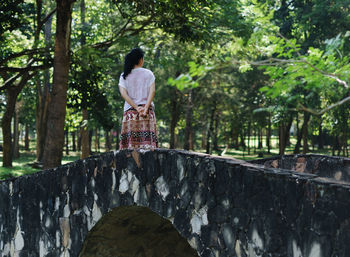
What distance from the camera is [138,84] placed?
5332mm

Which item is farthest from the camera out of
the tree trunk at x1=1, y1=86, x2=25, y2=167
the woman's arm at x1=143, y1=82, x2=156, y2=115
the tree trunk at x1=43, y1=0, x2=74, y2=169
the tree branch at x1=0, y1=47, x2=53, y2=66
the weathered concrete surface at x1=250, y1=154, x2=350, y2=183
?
the tree trunk at x1=1, y1=86, x2=25, y2=167

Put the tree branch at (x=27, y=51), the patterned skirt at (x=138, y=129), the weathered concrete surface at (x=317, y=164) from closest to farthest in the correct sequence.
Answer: the patterned skirt at (x=138, y=129) < the weathered concrete surface at (x=317, y=164) < the tree branch at (x=27, y=51)

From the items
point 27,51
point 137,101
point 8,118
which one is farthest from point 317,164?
point 8,118

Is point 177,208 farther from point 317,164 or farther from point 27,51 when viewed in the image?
point 27,51

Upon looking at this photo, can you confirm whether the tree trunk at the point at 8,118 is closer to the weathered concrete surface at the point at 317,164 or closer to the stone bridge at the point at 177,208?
the stone bridge at the point at 177,208

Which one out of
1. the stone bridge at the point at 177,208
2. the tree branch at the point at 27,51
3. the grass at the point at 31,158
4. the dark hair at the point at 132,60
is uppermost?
the tree branch at the point at 27,51

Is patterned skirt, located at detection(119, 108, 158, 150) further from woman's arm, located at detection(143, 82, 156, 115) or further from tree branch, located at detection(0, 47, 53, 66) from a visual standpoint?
tree branch, located at detection(0, 47, 53, 66)

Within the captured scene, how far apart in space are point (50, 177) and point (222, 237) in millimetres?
3559

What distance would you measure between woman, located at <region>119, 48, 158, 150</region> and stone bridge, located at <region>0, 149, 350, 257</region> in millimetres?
477

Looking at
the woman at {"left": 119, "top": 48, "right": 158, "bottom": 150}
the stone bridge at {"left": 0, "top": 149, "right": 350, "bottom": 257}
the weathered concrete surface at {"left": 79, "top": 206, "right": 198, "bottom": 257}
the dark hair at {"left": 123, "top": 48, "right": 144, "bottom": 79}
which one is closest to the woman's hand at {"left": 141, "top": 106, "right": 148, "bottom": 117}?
the woman at {"left": 119, "top": 48, "right": 158, "bottom": 150}

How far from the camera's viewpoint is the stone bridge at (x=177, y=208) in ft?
9.27

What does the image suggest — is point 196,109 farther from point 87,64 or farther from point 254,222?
point 254,222

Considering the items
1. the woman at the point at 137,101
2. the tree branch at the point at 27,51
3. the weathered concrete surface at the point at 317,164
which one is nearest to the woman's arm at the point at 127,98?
the woman at the point at 137,101

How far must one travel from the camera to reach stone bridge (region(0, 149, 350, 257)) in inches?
111
